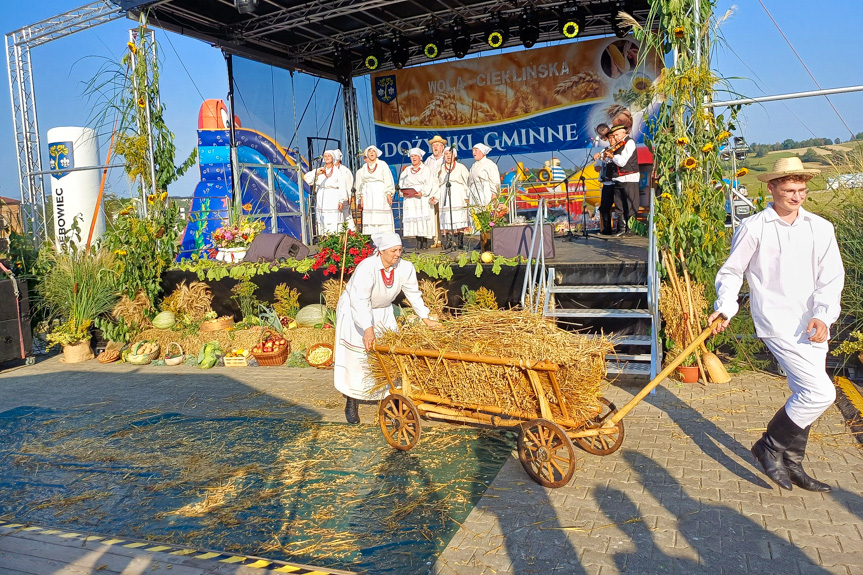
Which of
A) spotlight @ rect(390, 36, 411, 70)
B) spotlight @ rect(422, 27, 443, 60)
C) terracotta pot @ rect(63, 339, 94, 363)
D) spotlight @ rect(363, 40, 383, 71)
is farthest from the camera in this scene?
spotlight @ rect(363, 40, 383, 71)

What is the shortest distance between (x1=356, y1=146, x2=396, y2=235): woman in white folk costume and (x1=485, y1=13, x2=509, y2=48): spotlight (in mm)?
3580

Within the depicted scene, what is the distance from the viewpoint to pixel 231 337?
9.12 meters

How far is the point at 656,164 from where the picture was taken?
6895mm

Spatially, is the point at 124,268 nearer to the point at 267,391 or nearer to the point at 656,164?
the point at 267,391

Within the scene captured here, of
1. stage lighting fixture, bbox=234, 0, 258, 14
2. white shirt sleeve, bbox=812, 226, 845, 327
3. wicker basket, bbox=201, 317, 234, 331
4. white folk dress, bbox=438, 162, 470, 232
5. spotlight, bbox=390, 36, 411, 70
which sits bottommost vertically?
wicker basket, bbox=201, 317, 234, 331

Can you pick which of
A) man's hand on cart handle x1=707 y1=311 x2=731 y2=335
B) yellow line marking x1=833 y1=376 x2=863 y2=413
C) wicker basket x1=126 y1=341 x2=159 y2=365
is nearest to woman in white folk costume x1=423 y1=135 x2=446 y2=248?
wicker basket x1=126 y1=341 x2=159 y2=365

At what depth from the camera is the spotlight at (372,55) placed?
573 inches

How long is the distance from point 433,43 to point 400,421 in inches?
441

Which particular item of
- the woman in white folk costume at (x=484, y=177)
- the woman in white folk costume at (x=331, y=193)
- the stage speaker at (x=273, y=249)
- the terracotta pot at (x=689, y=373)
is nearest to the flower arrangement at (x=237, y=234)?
the stage speaker at (x=273, y=249)

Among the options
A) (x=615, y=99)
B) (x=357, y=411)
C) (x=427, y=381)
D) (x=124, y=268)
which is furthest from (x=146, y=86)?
(x=615, y=99)

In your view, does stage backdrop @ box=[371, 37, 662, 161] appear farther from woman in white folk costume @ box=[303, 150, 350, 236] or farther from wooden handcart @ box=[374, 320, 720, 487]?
wooden handcart @ box=[374, 320, 720, 487]

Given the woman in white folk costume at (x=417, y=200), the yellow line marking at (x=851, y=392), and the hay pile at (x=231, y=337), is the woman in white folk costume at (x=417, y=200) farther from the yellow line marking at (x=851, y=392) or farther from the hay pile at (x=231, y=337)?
the yellow line marking at (x=851, y=392)

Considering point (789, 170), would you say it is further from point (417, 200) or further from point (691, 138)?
point (417, 200)

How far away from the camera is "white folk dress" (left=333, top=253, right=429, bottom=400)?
5.14 metres
